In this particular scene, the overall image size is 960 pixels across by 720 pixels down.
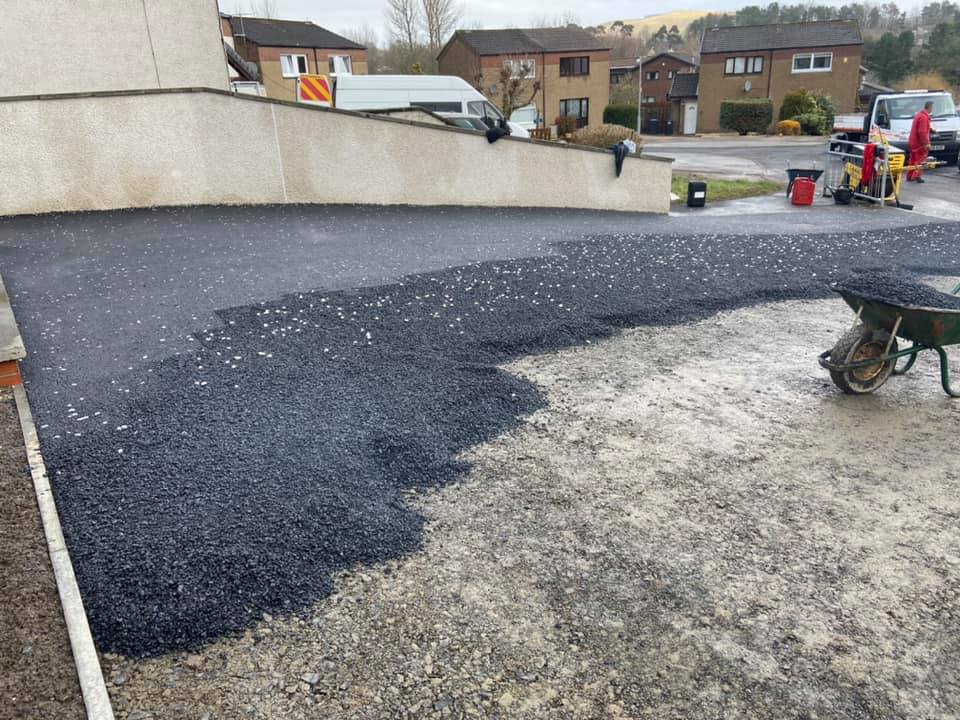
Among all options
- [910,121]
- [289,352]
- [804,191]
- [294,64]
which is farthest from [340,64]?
[289,352]

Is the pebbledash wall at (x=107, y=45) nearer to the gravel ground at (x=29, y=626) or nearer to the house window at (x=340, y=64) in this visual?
the gravel ground at (x=29, y=626)

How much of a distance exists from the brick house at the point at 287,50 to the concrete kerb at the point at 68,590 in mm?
46313

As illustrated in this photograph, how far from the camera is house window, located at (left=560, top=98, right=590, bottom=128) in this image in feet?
173

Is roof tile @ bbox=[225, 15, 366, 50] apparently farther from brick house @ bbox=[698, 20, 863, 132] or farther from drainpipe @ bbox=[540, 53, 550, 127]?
brick house @ bbox=[698, 20, 863, 132]

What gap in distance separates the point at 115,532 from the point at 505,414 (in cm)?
274

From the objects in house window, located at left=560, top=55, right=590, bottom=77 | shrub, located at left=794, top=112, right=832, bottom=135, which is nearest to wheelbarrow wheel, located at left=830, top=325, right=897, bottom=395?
shrub, located at left=794, top=112, right=832, bottom=135

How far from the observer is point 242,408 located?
5.10 metres

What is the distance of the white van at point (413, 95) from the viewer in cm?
2211

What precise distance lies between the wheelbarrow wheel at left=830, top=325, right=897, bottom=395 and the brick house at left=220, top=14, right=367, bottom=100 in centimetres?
4656

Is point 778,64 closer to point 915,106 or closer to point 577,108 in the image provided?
point 577,108

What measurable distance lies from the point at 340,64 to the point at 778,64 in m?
31.8

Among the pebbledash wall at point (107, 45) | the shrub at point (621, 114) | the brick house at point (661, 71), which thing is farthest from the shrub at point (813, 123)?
the pebbledash wall at point (107, 45)

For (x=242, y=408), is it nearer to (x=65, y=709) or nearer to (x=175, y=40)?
(x=65, y=709)

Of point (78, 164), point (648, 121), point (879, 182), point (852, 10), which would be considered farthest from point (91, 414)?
point (852, 10)
